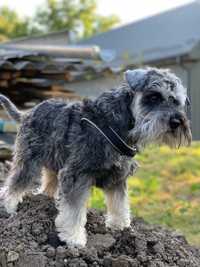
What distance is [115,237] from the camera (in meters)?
5.55

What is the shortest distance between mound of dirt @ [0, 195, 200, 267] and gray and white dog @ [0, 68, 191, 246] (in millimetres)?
170

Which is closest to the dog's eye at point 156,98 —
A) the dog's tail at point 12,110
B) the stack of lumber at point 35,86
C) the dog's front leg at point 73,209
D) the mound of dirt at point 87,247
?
the dog's front leg at point 73,209

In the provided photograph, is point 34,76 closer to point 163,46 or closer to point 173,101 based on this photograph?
point 173,101

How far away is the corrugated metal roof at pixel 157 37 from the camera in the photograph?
21.6 m

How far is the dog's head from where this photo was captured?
4.95 meters

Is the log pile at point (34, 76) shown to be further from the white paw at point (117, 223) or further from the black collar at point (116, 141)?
the black collar at point (116, 141)

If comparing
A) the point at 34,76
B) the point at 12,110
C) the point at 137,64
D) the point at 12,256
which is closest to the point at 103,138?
the point at 12,256

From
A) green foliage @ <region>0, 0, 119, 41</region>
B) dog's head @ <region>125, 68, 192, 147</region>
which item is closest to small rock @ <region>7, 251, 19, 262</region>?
dog's head @ <region>125, 68, 192, 147</region>

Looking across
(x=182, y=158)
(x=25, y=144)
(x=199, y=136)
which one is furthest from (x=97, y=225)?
(x=199, y=136)

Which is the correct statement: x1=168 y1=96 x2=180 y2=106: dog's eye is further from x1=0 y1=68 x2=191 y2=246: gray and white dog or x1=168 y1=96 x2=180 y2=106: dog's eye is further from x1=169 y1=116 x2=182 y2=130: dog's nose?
x1=169 y1=116 x2=182 y2=130: dog's nose

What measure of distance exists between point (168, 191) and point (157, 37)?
15802 mm

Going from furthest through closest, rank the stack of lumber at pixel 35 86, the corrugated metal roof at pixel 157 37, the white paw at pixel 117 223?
the corrugated metal roof at pixel 157 37 → the stack of lumber at pixel 35 86 → the white paw at pixel 117 223

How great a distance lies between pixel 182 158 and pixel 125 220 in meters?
7.87

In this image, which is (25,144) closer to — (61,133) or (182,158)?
(61,133)
